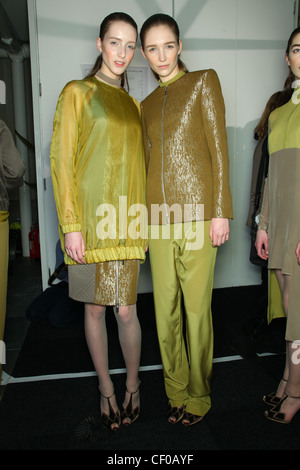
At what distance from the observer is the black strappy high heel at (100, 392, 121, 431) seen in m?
1.50

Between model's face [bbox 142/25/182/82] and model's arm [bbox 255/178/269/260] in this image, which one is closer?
model's face [bbox 142/25/182/82]

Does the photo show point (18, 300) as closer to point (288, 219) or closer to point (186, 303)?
point (186, 303)

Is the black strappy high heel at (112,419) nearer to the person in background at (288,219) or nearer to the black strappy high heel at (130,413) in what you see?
the black strappy high heel at (130,413)

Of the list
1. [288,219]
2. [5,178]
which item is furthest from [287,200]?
[5,178]

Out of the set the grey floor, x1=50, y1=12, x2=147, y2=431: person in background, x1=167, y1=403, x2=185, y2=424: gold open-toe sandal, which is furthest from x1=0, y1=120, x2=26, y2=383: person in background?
x1=167, y1=403, x2=185, y2=424: gold open-toe sandal

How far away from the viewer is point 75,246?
138 centimetres

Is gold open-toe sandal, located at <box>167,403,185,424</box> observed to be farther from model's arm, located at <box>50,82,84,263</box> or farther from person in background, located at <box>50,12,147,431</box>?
model's arm, located at <box>50,82,84,263</box>

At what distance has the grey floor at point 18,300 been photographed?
224cm

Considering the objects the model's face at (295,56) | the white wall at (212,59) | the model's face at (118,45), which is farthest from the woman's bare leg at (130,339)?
the white wall at (212,59)

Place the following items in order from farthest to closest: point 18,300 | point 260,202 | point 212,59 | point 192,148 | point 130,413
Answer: point 18,300
point 212,59
point 260,202
point 130,413
point 192,148

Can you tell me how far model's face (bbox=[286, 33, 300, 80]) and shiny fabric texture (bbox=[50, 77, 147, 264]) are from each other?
0.69 metres

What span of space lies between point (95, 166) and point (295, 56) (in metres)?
0.91
